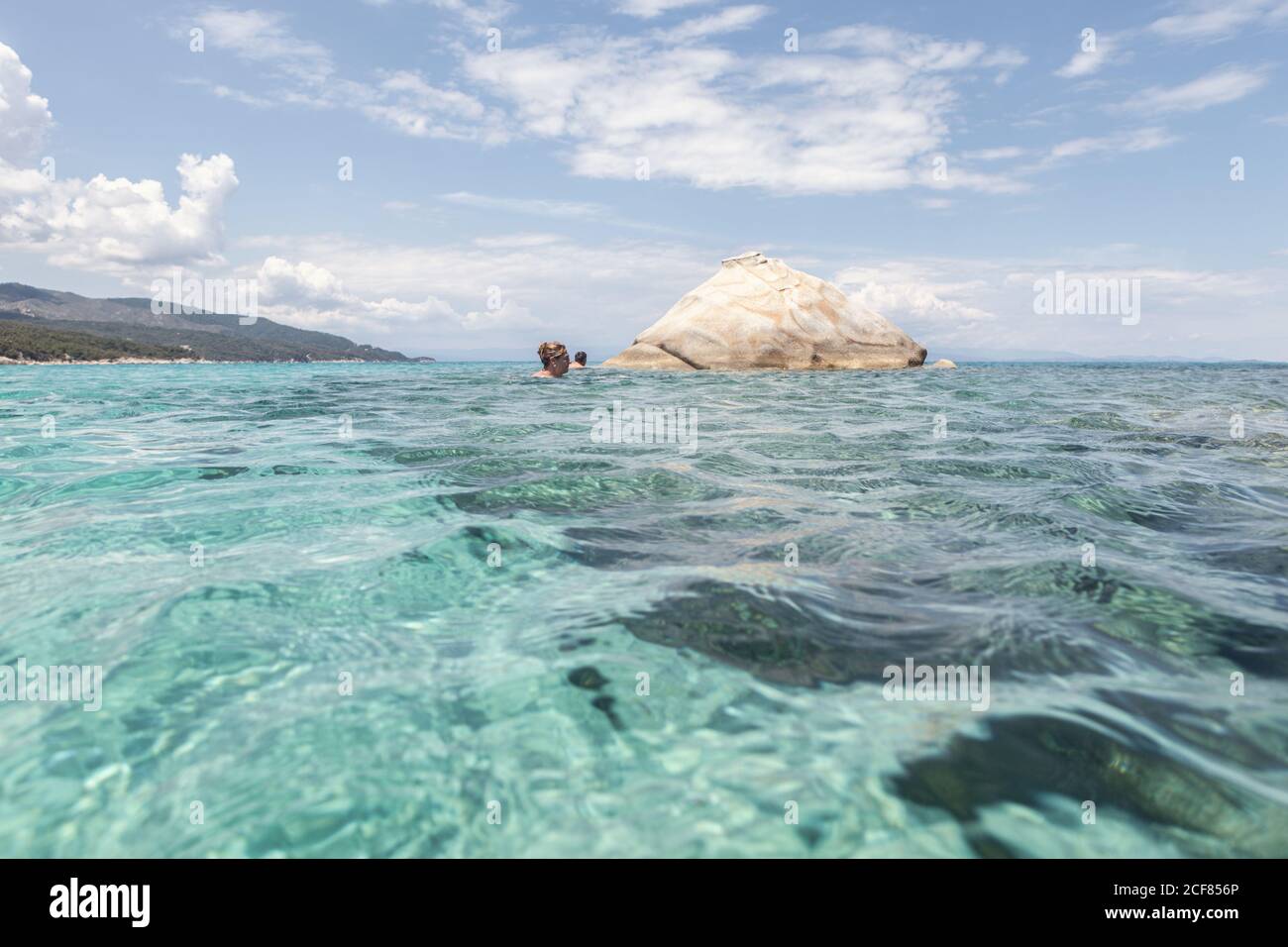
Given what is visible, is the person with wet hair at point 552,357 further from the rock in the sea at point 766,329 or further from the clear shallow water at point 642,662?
the clear shallow water at point 642,662

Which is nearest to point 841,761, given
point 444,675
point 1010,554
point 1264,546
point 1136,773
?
point 1136,773

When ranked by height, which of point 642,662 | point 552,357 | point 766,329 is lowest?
point 642,662

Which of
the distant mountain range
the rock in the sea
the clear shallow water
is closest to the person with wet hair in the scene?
the rock in the sea

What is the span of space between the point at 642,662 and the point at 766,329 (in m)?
34.0

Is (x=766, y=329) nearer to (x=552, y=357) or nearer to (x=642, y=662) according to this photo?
(x=552, y=357)

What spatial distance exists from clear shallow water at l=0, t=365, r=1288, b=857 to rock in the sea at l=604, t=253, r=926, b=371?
29118mm

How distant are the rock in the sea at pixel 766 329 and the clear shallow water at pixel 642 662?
29118 millimetres

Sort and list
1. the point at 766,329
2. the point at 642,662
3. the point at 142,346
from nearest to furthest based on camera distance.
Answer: the point at 642,662 → the point at 766,329 → the point at 142,346

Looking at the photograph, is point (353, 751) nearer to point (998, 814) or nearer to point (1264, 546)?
point (998, 814)

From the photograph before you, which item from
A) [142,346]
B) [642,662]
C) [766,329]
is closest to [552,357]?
Answer: [766,329]

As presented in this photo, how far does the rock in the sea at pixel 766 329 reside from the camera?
115ft

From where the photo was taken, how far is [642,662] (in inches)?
110

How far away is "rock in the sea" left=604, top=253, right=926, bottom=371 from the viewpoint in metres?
34.9

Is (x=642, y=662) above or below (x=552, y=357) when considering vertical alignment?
below
